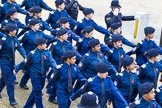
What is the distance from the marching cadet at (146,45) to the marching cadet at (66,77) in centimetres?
226

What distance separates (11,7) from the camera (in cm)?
1130

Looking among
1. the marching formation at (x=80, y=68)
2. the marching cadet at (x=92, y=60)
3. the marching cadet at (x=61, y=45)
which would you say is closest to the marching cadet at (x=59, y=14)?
the marching formation at (x=80, y=68)

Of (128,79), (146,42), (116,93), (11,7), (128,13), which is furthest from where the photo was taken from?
(128,13)

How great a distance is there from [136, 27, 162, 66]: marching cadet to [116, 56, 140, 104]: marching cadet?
1790 mm

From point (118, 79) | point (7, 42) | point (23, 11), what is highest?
point (23, 11)

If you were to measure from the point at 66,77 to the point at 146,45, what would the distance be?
2523 mm

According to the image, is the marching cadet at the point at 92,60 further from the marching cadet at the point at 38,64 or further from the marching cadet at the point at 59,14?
the marching cadet at the point at 59,14

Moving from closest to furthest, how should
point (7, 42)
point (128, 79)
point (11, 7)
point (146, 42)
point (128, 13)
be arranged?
point (128, 79)
point (7, 42)
point (146, 42)
point (11, 7)
point (128, 13)

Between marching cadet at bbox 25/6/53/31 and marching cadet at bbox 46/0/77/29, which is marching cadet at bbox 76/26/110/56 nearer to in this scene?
marching cadet at bbox 25/6/53/31

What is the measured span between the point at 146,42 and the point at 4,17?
3688 mm

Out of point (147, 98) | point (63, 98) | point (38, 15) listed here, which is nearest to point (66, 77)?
point (63, 98)

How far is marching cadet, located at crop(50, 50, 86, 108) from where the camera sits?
8.14 metres

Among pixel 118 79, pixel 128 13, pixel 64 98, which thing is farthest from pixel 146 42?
pixel 128 13

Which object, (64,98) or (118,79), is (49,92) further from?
(118,79)
